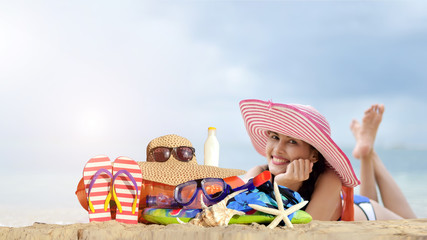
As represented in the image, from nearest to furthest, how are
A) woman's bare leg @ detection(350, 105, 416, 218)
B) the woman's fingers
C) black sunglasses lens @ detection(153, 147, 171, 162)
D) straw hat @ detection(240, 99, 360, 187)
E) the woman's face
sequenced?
black sunglasses lens @ detection(153, 147, 171, 162) → the woman's fingers → straw hat @ detection(240, 99, 360, 187) → the woman's face → woman's bare leg @ detection(350, 105, 416, 218)

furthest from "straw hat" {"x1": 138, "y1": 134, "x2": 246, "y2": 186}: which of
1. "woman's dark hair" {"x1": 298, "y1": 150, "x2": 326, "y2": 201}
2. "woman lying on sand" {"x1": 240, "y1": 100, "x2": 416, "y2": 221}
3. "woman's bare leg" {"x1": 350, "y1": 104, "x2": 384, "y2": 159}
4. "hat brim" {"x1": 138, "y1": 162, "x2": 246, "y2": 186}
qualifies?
"woman's bare leg" {"x1": 350, "y1": 104, "x2": 384, "y2": 159}

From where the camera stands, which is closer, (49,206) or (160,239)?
(160,239)

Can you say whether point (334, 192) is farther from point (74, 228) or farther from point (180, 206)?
point (74, 228)

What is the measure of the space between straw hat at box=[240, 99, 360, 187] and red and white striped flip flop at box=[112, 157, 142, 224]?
0.99m

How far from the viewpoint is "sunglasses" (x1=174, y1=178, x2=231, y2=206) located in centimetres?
161

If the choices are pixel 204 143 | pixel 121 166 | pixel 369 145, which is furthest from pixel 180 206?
pixel 369 145

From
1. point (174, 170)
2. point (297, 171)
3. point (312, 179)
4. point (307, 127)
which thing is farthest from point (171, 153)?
point (312, 179)

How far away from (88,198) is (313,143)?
4.16 ft

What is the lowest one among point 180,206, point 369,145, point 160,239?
point 160,239

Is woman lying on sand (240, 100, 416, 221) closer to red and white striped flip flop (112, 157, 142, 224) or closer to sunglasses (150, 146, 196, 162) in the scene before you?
sunglasses (150, 146, 196, 162)

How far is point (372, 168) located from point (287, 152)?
244 cm

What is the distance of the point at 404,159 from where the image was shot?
55.9 ft

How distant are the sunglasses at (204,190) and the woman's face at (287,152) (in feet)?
2.71

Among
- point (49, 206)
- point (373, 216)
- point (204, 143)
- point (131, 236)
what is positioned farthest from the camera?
point (49, 206)
